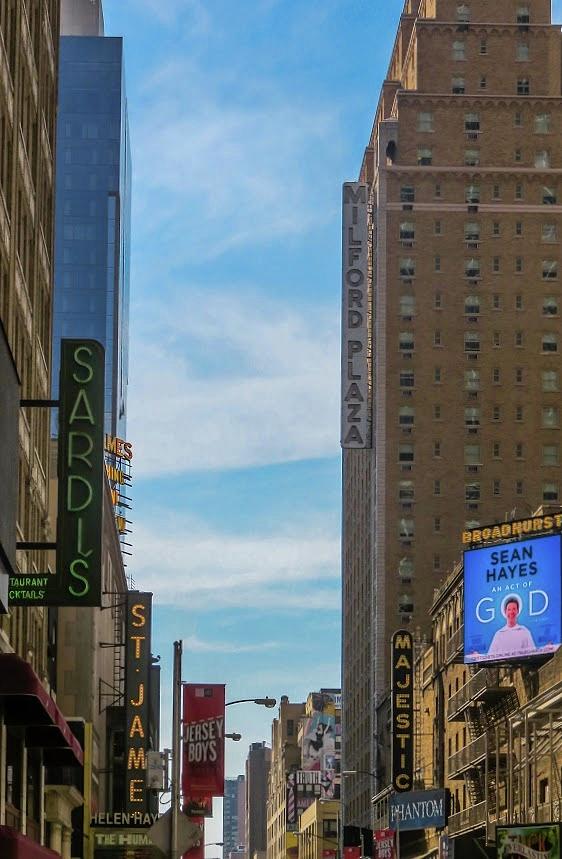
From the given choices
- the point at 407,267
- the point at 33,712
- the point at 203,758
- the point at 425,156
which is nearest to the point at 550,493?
the point at 407,267

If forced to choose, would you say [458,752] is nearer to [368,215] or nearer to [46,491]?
[46,491]

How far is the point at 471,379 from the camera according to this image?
463 feet

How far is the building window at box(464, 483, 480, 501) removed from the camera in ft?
451

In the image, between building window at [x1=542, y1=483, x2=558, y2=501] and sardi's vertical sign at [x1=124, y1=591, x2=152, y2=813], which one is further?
building window at [x1=542, y1=483, x2=558, y2=501]

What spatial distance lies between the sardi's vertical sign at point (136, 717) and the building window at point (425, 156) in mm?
58255

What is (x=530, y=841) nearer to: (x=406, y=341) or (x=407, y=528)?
(x=407, y=528)

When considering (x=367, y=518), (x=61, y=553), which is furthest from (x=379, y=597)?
(x=61, y=553)

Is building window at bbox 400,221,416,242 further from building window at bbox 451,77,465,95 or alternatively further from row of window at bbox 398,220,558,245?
building window at bbox 451,77,465,95

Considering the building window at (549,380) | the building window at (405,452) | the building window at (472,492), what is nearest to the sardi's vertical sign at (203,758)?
the building window at (472,492)

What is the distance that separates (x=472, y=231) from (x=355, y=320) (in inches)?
473

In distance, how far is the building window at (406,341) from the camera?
142 metres

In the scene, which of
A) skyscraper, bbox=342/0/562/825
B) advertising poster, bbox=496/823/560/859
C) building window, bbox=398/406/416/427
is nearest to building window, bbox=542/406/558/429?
skyscraper, bbox=342/0/562/825

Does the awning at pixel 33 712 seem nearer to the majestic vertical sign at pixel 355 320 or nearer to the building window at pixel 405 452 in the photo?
the building window at pixel 405 452

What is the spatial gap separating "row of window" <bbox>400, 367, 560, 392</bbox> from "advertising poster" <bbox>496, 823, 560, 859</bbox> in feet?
301
